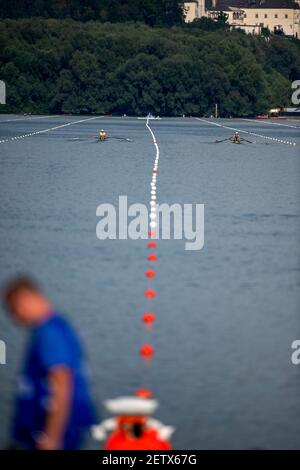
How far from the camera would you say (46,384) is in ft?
26.3

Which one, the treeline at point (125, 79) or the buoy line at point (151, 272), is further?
the treeline at point (125, 79)

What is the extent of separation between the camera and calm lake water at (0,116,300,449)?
12.8 metres

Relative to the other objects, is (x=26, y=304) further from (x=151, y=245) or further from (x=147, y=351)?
(x=151, y=245)

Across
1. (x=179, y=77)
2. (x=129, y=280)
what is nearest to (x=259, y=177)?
(x=129, y=280)

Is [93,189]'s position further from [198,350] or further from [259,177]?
[198,350]

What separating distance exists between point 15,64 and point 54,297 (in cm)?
15615

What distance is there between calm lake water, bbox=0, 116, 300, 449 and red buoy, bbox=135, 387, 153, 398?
0.36 ft

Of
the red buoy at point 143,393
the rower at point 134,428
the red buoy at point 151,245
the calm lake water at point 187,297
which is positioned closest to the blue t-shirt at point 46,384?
the rower at point 134,428

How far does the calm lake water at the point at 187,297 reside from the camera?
12.8 metres

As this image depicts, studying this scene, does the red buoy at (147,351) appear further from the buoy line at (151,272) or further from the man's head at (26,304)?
the man's head at (26,304)

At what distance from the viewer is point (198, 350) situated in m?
15.3

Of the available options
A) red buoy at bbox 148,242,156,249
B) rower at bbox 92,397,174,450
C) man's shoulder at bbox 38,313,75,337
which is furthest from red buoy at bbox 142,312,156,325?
man's shoulder at bbox 38,313,75,337

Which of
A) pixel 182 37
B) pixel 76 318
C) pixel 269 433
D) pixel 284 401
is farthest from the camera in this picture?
pixel 182 37

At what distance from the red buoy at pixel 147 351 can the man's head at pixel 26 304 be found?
272 inches
